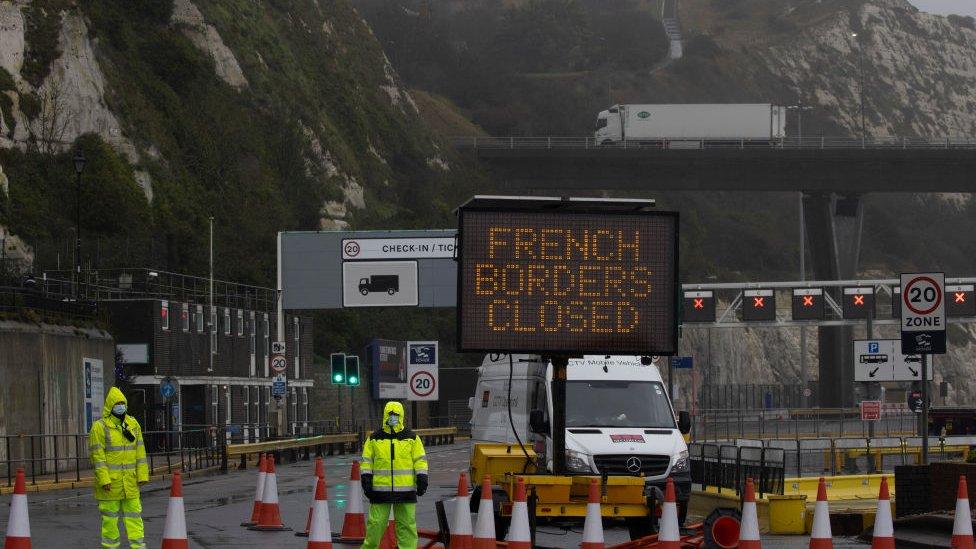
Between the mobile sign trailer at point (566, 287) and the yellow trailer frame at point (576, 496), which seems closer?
the mobile sign trailer at point (566, 287)

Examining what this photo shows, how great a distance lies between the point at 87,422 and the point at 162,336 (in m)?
12.1

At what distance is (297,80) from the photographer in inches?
3839

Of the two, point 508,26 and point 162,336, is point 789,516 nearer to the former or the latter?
point 162,336

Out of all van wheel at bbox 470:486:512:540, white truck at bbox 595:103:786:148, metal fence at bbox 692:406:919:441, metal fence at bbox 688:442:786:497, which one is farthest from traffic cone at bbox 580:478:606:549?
white truck at bbox 595:103:786:148

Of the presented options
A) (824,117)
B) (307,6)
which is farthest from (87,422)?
(824,117)

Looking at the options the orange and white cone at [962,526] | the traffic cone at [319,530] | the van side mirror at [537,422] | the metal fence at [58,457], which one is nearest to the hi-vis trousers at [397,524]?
the traffic cone at [319,530]

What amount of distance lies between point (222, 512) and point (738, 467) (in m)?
7.53

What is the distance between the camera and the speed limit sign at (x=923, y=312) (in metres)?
20.2

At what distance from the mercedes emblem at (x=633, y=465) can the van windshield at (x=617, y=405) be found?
100cm

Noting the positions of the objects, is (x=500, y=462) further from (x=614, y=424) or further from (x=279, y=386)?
(x=279, y=386)

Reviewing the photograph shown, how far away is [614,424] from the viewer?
2280cm

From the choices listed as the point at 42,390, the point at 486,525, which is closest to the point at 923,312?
the point at 486,525

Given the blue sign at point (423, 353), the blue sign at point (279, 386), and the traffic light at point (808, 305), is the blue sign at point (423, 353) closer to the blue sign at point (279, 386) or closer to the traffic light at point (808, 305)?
the blue sign at point (279, 386)

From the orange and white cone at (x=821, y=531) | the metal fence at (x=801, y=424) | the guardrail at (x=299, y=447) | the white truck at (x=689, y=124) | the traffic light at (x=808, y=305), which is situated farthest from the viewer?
the white truck at (x=689, y=124)
